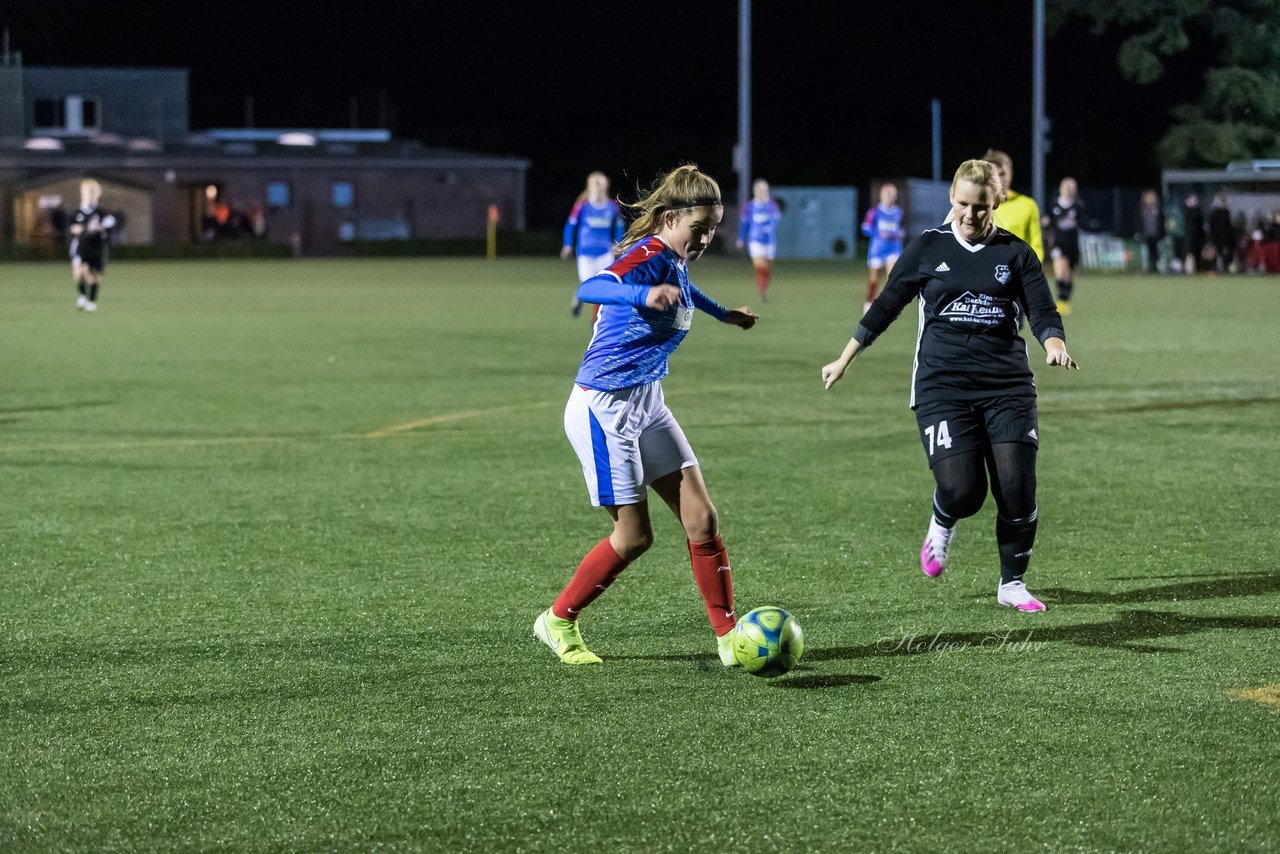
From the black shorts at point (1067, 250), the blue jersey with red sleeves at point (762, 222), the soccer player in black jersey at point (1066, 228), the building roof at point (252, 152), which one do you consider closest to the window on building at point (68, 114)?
the building roof at point (252, 152)

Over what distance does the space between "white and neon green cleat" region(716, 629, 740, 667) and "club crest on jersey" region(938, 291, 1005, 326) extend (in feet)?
5.96

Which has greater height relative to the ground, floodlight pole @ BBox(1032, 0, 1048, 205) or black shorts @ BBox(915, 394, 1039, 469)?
floodlight pole @ BBox(1032, 0, 1048, 205)

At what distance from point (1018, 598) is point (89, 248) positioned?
22631 millimetres

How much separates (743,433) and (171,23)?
239 ft

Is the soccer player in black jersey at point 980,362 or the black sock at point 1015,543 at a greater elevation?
the soccer player in black jersey at point 980,362

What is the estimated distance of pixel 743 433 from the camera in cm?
1255

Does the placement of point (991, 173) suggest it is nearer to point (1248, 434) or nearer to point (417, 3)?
point (1248, 434)

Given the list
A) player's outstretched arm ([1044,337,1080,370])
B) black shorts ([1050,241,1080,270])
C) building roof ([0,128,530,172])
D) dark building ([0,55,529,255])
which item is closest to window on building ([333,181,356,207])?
dark building ([0,55,529,255])

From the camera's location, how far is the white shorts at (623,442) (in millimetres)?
5992

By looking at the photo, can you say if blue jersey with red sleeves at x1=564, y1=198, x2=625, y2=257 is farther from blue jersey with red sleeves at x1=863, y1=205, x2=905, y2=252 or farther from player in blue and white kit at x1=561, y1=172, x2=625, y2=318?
blue jersey with red sleeves at x1=863, y1=205, x2=905, y2=252

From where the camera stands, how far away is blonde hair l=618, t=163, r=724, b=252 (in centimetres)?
589

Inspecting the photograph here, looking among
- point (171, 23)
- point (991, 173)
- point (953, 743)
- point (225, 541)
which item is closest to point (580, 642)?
point (953, 743)

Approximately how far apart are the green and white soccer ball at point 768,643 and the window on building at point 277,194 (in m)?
60.1

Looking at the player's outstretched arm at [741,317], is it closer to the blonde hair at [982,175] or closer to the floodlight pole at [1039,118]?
the blonde hair at [982,175]
